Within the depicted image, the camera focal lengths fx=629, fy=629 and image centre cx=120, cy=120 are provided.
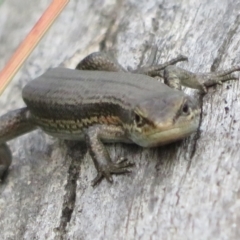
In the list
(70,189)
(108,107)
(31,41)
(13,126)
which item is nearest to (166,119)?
(108,107)

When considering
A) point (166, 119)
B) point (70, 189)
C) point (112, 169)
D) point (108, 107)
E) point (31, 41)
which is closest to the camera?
point (31, 41)

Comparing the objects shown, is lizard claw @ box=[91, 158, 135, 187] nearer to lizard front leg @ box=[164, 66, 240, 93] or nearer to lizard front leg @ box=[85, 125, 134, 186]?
lizard front leg @ box=[85, 125, 134, 186]

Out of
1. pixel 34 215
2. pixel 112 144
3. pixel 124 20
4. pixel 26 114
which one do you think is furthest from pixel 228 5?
pixel 34 215

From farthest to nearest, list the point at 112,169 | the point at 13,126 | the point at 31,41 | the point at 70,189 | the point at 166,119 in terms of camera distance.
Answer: the point at 13,126 < the point at 70,189 < the point at 112,169 < the point at 166,119 < the point at 31,41

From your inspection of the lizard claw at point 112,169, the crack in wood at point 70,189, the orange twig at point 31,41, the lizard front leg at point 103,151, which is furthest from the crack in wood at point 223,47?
the orange twig at point 31,41

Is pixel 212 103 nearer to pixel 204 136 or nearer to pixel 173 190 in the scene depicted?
pixel 204 136

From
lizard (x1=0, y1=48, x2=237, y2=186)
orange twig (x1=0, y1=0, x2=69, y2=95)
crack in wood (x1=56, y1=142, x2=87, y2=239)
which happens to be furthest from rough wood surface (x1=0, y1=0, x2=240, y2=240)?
orange twig (x1=0, y1=0, x2=69, y2=95)

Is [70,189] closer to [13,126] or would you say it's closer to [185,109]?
[185,109]
